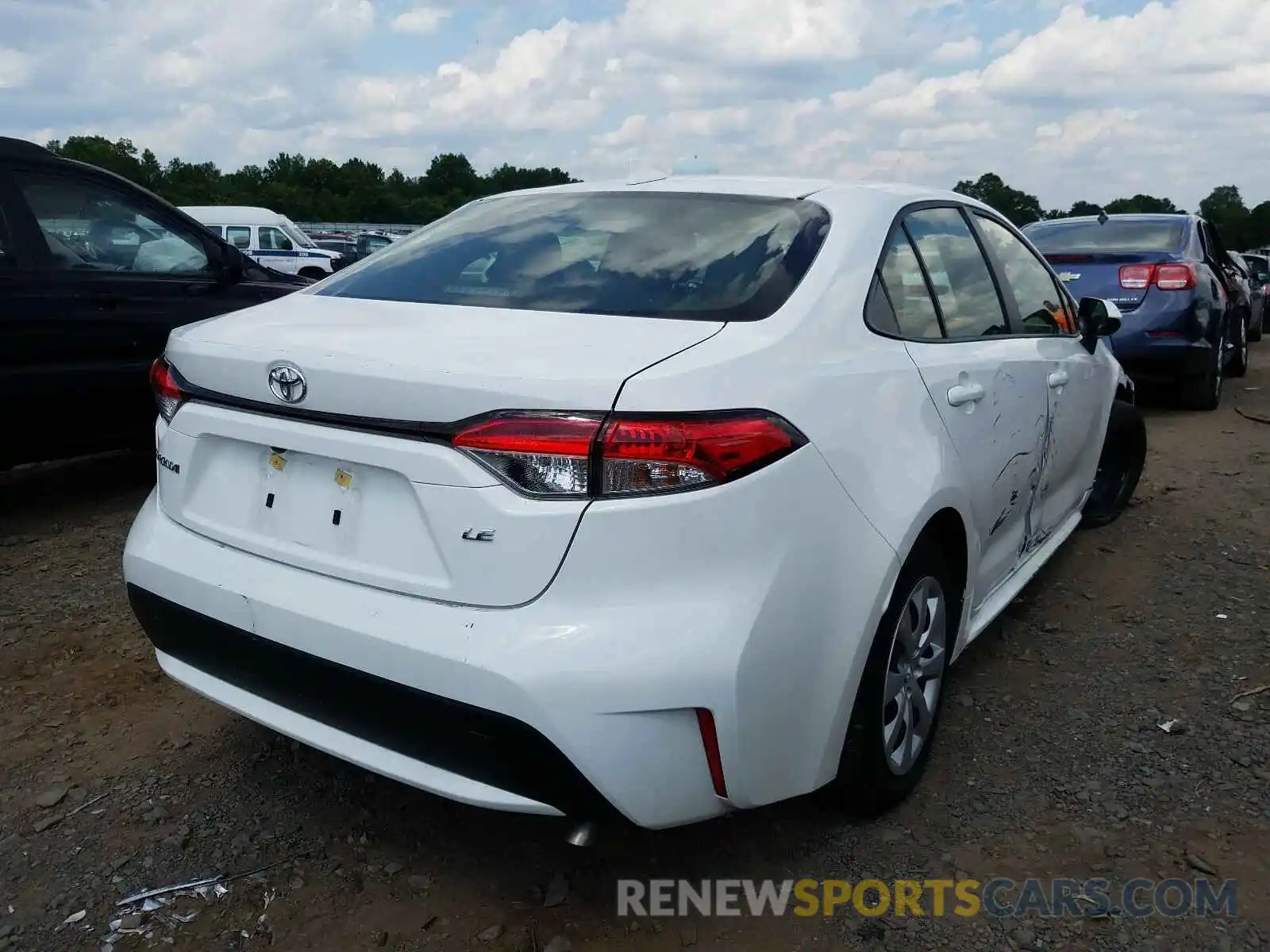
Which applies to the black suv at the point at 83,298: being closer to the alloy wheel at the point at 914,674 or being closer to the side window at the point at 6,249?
the side window at the point at 6,249

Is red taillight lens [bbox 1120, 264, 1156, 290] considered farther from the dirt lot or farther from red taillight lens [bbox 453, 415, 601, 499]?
red taillight lens [bbox 453, 415, 601, 499]

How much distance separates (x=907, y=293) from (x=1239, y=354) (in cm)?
909

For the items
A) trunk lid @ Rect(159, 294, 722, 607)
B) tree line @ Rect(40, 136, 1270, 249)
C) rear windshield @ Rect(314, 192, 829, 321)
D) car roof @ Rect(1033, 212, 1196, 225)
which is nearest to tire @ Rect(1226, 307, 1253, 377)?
car roof @ Rect(1033, 212, 1196, 225)

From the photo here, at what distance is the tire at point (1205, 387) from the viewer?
26.4 feet

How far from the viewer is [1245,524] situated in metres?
5.05

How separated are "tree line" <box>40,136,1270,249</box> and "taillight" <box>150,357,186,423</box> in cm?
5535

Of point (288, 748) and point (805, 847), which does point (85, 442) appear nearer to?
point (288, 748)

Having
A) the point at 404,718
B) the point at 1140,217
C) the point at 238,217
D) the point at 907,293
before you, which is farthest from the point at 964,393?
the point at 238,217

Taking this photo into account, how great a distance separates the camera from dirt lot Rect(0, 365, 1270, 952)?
7.22ft

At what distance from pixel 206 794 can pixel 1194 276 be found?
7.46 m

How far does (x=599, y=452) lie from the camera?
6.03 feet

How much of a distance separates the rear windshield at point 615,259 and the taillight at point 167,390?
452mm

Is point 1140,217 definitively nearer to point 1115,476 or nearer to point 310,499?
point 1115,476

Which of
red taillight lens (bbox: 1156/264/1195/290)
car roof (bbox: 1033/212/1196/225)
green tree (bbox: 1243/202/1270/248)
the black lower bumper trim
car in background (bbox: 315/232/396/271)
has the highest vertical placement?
car in background (bbox: 315/232/396/271)
